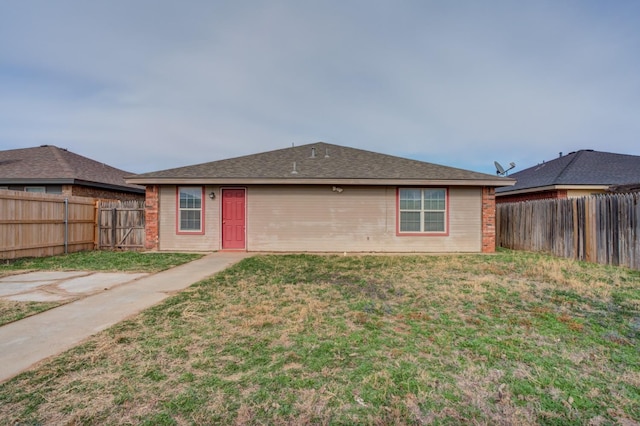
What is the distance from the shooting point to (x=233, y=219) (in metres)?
11.5

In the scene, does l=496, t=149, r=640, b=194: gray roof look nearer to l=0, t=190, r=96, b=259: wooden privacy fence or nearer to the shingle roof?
l=0, t=190, r=96, b=259: wooden privacy fence

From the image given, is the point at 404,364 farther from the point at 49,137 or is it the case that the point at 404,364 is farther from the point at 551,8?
the point at 49,137

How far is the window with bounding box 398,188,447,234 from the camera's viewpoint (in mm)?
11414

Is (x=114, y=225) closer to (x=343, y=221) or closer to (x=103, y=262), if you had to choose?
(x=103, y=262)

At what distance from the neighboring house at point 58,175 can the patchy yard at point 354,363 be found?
11.8 metres

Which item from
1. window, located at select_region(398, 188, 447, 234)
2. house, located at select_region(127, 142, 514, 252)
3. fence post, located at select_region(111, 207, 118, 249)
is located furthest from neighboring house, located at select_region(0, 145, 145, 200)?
window, located at select_region(398, 188, 447, 234)

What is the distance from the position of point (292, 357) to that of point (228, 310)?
182 centimetres

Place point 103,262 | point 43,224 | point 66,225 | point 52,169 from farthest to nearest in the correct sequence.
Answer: point 52,169, point 66,225, point 43,224, point 103,262

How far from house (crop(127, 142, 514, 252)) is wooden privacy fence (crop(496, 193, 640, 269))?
4.90ft

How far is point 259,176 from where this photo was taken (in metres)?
11.1

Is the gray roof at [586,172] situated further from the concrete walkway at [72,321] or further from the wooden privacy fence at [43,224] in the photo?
the wooden privacy fence at [43,224]

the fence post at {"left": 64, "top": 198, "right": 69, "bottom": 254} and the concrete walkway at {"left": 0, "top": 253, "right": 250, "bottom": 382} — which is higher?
the fence post at {"left": 64, "top": 198, "right": 69, "bottom": 254}

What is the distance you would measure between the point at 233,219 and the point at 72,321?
24.6ft

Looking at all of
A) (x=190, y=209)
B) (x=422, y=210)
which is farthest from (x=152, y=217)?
(x=422, y=210)
